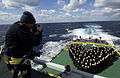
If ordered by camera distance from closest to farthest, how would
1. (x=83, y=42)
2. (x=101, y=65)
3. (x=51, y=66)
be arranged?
(x=51, y=66), (x=101, y=65), (x=83, y=42)

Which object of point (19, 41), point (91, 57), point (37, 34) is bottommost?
point (91, 57)

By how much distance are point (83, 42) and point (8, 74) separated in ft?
21.9

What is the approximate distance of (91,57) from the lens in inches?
443

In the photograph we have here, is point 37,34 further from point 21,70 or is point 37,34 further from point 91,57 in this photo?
point 91,57

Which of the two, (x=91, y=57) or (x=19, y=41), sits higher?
(x=19, y=41)

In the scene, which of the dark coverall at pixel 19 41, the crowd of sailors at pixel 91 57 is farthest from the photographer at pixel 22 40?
the crowd of sailors at pixel 91 57

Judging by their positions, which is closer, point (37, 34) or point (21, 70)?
point (37, 34)

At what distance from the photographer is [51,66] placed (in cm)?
829

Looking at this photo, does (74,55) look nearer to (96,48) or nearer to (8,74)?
(96,48)

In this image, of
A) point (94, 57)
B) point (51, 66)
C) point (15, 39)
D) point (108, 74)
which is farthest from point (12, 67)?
point (94, 57)

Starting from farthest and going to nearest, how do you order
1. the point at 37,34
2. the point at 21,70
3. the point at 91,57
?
the point at 91,57 → the point at 21,70 → the point at 37,34

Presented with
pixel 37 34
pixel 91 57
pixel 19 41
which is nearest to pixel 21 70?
pixel 19 41

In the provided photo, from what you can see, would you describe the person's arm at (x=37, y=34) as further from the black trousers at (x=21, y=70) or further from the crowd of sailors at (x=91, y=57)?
the crowd of sailors at (x=91, y=57)

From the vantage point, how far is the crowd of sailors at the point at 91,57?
10636mm
